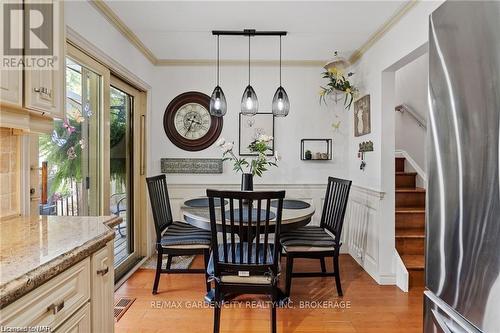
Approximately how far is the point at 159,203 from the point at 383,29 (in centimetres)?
270

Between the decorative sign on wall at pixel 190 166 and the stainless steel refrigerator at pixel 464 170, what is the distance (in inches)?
110

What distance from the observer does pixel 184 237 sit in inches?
100

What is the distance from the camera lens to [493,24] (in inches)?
35.3

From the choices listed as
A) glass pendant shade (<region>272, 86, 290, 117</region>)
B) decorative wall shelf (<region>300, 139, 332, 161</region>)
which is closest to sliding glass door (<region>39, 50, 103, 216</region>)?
glass pendant shade (<region>272, 86, 290, 117</region>)

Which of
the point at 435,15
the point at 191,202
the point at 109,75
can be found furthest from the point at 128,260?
the point at 435,15

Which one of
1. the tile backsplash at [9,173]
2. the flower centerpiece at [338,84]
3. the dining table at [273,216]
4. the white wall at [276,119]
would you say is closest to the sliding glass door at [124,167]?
the white wall at [276,119]

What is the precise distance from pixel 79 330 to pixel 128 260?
2299 millimetres

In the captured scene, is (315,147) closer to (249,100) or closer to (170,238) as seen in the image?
(249,100)

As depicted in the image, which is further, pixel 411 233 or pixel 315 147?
pixel 315 147

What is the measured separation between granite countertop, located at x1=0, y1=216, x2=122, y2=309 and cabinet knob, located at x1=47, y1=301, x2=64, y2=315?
11cm

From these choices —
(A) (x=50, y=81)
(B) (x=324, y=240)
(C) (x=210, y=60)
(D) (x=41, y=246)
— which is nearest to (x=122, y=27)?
(C) (x=210, y=60)

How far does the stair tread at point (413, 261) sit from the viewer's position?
275cm

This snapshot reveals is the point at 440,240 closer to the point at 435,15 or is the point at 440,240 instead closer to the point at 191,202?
the point at 435,15

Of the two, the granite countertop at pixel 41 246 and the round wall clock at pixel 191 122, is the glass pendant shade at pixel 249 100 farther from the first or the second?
the granite countertop at pixel 41 246
